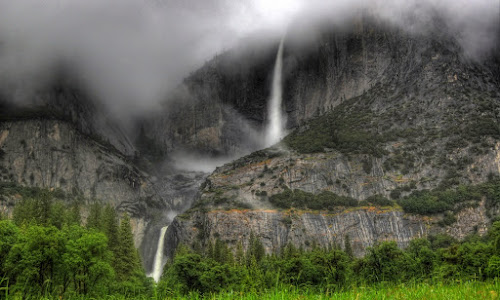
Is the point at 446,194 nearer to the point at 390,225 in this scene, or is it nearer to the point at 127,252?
the point at 390,225

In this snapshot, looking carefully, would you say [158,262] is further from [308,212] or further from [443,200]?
[443,200]

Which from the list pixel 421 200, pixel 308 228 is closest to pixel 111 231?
pixel 308 228

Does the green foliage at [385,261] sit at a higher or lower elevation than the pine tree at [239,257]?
lower

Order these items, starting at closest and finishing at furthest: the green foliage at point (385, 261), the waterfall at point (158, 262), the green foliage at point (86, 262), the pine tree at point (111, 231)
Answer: the green foliage at point (86, 262), the green foliage at point (385, 261), the pine tree at point (111, 231), the waterfall at point (158, 262)

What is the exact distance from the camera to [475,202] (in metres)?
120

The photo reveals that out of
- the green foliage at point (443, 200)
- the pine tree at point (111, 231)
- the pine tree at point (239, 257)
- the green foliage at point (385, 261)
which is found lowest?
the green foliage at point (385, 261)

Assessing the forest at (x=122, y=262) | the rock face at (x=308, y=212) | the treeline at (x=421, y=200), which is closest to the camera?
the forest at (x=122, y=262)

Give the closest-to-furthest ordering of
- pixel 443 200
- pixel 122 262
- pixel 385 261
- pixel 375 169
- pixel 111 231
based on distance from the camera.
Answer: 1. pixel 385 261
2. pixel 122 262
3. pixel 111 231
4. pixel 443 200
5. pixel 375 169

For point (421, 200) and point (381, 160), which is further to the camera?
point (381, 160)

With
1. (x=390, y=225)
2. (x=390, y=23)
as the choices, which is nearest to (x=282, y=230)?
(x=390, y=225)

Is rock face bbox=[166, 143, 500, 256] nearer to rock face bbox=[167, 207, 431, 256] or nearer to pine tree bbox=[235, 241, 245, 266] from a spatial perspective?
rock face bbox=[167, 207, 431, 256]

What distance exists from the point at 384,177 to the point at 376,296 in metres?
142

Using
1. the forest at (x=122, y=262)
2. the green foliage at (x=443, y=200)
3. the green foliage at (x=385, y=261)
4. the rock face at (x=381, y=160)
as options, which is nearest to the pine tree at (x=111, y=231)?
the forest at (x=122, y=262)

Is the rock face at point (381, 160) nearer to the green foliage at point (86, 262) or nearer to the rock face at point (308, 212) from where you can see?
the rock face at point (308, 212)
